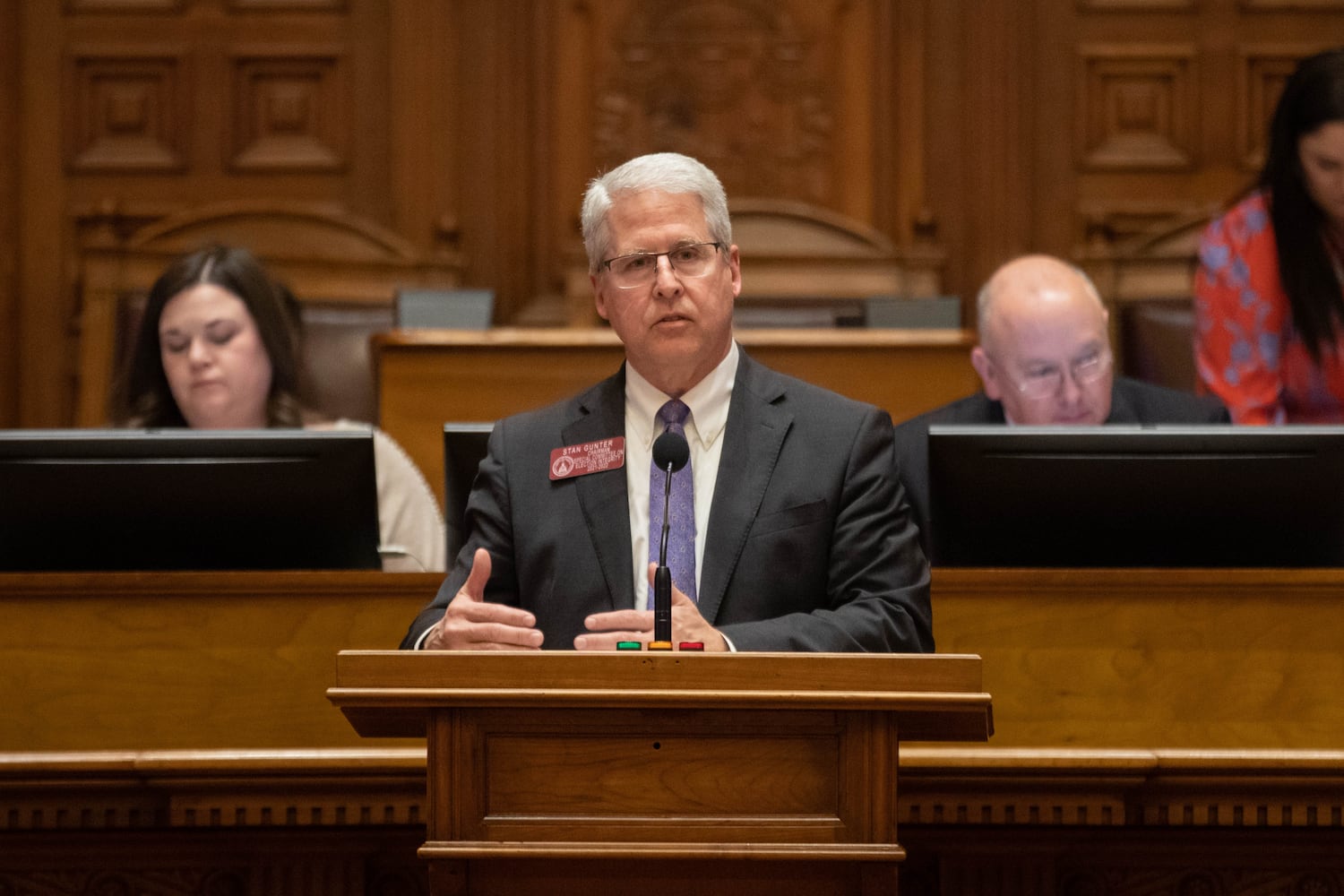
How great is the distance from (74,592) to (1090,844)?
1381mm

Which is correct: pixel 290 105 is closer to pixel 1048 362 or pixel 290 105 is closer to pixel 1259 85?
pixel 1048 362

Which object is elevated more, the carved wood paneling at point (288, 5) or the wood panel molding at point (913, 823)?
the carved wood paneling at point (288, 5)

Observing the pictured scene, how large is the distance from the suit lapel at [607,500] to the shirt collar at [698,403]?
0.02m

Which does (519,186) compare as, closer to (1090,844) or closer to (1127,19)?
(1127,19)

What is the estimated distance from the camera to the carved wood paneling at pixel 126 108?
4551 mm

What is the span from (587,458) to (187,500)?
0.56 metres

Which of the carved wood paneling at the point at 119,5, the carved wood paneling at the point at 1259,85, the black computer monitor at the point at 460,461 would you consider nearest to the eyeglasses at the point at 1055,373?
the black computer monitor at the point at 460,461

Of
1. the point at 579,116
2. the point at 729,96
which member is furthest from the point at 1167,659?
the point at 579,116

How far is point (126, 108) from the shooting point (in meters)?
4.55

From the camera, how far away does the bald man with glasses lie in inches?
111

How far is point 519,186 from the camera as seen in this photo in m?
4.52

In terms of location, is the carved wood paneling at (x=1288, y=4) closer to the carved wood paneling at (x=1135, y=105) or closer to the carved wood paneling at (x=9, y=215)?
the carved wood paneling at (x=1135, y=105)

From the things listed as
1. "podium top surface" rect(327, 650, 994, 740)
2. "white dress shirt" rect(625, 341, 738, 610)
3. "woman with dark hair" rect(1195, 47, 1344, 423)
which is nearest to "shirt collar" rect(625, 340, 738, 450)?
"white dress shirt" rect(625, 341, 738, 610)

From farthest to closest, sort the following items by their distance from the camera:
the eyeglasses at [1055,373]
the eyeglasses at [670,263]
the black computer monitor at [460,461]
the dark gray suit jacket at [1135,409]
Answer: the dark gray suit jacket at [1135,409] → the eyeglasses at [1055,373] → the black computer monitor at [460,461] → the eyeglasses at [670,263]
